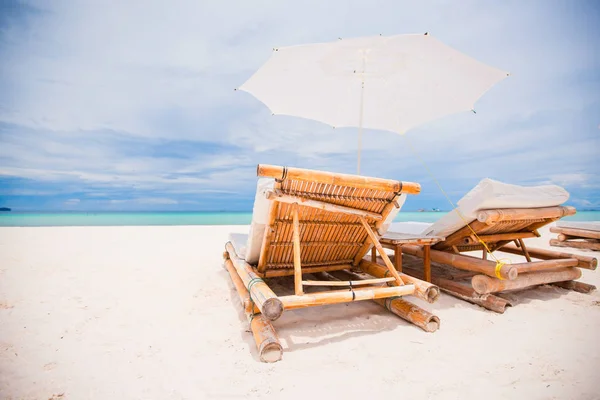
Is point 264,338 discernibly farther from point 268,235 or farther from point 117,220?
point 117,220

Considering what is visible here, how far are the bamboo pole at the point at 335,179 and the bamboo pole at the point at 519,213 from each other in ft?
3.66

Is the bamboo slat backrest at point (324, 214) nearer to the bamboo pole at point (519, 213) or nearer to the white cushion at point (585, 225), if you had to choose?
the bamboo pole at point (519, 213)

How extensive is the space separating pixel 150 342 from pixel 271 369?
4.02 ft

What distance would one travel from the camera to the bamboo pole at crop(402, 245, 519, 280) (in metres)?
3.08

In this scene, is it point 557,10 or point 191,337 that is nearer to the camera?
point 191,337

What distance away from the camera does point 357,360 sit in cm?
220

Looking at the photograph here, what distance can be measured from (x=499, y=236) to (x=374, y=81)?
3216 mm

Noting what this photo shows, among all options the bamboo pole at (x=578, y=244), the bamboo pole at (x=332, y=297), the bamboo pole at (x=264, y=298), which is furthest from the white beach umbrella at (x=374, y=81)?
the bamboo pole at (x=578, y=244)

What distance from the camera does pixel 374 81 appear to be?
15.5 ft

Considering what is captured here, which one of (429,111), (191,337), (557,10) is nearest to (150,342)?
(191,337)

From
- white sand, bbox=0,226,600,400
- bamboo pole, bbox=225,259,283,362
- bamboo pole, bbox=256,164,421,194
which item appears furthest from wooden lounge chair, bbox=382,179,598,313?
bamboo pole, bbox=225,259,283,362

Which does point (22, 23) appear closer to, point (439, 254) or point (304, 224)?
point (304, 224)

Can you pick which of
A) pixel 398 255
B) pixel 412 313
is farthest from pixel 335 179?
pixel 398 255

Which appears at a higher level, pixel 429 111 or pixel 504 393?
pixel 429 111
